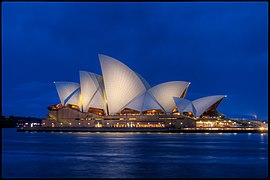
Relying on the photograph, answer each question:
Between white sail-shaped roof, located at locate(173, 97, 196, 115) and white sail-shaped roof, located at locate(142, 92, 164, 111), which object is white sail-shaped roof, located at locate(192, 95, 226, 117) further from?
white sail-shaped roof, located at locate(142, 92, 164, 111)

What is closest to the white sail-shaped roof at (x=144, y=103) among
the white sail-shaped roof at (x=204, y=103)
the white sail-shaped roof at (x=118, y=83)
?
the white sail-shaped roof at (x=118, y=83)

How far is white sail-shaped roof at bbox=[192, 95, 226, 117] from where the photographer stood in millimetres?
74812

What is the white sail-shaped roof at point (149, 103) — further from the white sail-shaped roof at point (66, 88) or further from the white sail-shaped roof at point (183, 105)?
the white sail-shaped roof at point (66, 88)

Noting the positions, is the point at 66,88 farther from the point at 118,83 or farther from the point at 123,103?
the point at 118,83

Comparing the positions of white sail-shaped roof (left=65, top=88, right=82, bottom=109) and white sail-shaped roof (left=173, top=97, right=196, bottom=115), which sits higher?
white sail-shaped roof (left=65, top=88, right=82, bottom=109)

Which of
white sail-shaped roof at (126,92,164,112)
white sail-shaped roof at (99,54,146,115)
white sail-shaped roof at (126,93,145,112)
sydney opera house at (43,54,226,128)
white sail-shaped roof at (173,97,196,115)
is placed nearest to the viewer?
white sail-shaped roof at (99,54,146,115)

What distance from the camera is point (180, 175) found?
18.7 m

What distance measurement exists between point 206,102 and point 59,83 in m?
27.3

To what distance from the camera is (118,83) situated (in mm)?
68688

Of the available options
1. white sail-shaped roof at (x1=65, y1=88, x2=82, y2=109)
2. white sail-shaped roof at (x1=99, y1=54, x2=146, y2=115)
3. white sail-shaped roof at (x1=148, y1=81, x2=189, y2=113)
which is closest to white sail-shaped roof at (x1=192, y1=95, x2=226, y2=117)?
white sail-shaped roof at (x1=148, y1=81, x2=189, y2=113)

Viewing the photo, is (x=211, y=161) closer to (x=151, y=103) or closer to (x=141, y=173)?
(x=141, y=173)

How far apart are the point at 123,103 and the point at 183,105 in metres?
10.9

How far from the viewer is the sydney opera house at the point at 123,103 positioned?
6944 cm

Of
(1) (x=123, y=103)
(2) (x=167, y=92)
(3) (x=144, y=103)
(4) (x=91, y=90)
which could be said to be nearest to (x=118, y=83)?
(1) (x=123, y=103)
